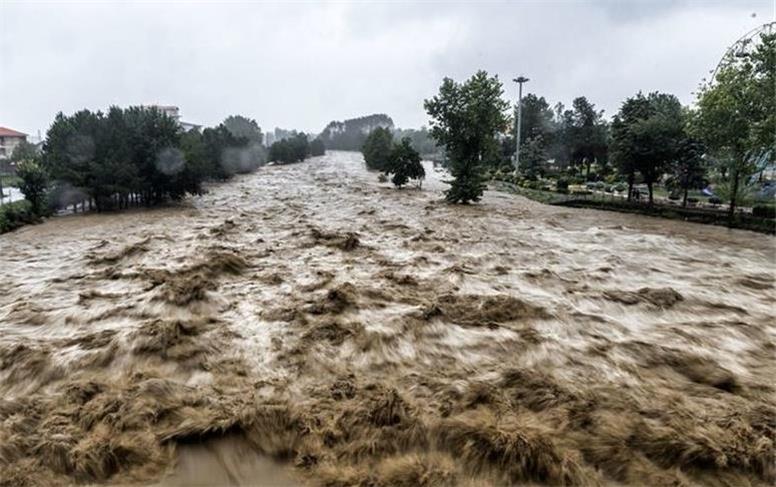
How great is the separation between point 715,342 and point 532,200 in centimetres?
2554

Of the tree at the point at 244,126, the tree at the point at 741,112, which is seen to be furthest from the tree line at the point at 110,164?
the tree at the point at 244,126

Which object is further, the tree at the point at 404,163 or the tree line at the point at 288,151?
the tree line at the point at 288,151

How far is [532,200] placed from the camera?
32.7 meters

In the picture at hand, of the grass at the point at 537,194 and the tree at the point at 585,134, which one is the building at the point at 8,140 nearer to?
the grass at the point at 537,194

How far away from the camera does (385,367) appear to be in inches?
275

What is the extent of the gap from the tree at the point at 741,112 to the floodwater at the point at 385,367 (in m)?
6.97

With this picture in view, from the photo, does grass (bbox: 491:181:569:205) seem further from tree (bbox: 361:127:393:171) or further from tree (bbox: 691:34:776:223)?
tree (bbox: 361:127:393:171)

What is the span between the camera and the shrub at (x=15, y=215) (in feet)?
64.5

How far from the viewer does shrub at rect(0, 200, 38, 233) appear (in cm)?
1965

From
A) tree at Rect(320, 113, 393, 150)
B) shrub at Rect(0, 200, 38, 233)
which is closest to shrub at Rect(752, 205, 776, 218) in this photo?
shrub at Rect(0, 200, 38, 233)

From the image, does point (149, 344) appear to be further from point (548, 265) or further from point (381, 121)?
point (381, 121)

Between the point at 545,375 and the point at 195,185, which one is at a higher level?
the point at 195,185

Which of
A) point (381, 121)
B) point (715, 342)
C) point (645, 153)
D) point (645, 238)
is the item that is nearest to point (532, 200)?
point (645, 153)

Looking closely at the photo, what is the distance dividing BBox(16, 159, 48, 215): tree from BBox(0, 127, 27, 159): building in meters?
54.1
